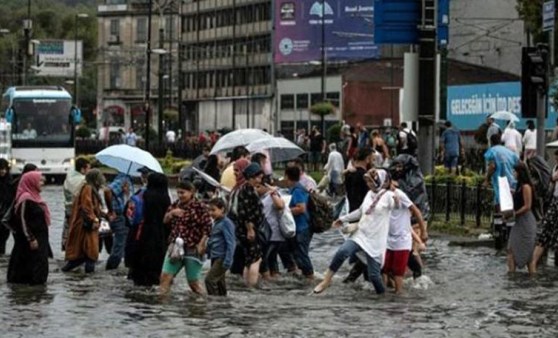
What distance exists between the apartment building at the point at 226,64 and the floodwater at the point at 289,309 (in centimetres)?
9039

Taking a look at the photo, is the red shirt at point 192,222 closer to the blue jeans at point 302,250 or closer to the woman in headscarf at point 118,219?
the blue jeans at point 302,250

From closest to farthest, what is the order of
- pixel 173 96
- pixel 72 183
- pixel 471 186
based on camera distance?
1. pixel 72 183
2. pixel 471 186
3. pixel 173 96

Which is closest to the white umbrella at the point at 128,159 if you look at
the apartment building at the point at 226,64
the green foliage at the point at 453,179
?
the green foliage at the point at 453,179

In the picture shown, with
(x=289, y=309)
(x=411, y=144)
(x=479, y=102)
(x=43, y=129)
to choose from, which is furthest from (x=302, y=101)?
(x=289, y=309)

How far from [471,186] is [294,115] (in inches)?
3014

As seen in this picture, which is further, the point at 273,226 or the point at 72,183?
the point at 72,183

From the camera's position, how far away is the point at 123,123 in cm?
14238

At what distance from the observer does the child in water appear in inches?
723

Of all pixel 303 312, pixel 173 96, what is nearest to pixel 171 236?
pixel 303 312

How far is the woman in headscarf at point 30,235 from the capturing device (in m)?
19.7

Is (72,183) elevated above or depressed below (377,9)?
below

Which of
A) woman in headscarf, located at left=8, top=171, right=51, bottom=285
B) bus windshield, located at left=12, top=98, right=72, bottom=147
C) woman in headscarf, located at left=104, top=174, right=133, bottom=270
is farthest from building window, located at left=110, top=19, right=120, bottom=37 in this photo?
woman in headscarf, located at left=8, top=171, right=51, bottom=285

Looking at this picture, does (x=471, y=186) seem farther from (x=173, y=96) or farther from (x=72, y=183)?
(x=173, y=96)

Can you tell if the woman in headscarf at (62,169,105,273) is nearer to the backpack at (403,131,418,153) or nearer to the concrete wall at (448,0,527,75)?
the backpack at (403,131,418,153)
